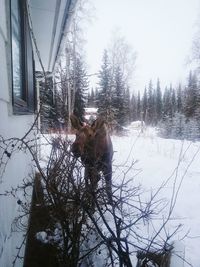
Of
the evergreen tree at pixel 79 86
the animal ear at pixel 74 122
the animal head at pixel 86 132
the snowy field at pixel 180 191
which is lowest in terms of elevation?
the snowy field at pixel 180 191

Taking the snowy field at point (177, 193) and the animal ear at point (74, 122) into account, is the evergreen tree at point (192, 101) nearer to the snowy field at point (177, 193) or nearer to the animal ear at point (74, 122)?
the snowy field at point (177, 193)

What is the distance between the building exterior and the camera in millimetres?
1602

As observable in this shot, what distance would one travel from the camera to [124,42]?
28.0 metres

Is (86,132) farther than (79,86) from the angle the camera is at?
No

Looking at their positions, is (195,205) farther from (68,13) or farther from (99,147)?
(68,13)

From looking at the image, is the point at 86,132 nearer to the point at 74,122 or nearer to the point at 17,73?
the point at 74,122

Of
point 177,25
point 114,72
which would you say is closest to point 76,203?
point 114,72

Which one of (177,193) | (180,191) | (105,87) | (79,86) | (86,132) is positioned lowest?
(180,191)

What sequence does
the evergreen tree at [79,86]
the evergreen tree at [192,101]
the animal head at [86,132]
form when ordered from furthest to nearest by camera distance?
the evergreen tree at [192,101], the evergreen tree at [79,86], the animal head at [86,132]

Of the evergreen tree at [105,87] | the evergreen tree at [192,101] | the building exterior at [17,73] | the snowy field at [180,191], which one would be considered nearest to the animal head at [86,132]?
the snowy field at [180,191]

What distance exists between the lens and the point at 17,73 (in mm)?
2936

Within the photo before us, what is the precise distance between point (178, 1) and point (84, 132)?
57470mm

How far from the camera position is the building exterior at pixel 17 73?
1602 millimetres

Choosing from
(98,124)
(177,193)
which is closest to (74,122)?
(98,124)
